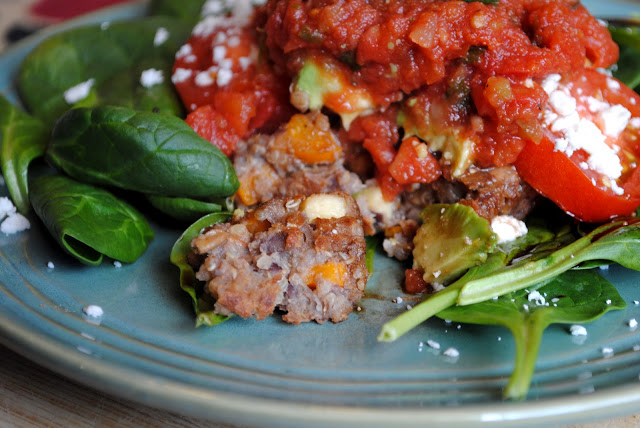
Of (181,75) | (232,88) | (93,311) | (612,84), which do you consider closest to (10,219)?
(93,311)

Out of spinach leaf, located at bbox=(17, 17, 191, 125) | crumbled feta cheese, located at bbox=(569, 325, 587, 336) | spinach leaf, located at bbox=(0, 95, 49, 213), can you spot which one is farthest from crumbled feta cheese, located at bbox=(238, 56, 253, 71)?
crumbled feta cheese, located at bbox=(569, 325, 587, 336)

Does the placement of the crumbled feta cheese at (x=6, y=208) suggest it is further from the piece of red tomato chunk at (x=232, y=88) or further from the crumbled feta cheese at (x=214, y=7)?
the crumbled feta cheese at (x=214, y=7)

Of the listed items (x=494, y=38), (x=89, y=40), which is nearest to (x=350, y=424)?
(x=494, y=38)

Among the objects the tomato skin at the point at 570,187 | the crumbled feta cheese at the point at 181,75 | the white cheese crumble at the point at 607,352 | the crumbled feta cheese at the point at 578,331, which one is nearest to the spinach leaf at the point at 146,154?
the crumbled feta cheese at the point at 181,75

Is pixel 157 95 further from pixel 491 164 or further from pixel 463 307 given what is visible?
pixel 463 307

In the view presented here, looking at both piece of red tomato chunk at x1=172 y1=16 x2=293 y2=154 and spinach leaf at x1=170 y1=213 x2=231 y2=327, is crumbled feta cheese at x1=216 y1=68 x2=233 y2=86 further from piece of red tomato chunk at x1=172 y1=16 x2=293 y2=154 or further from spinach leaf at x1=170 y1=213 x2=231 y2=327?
spinach leaf at x1=170 y1=213 x2=231 y2=327
